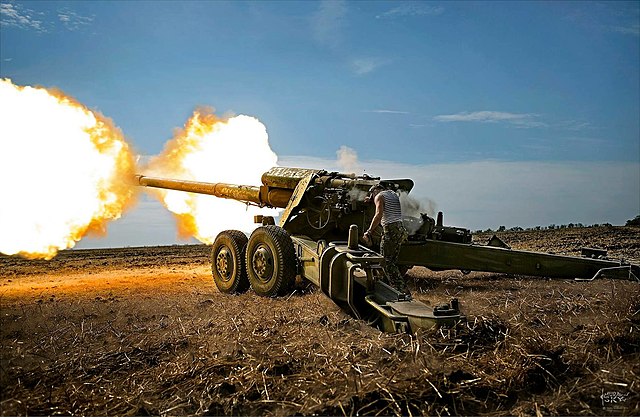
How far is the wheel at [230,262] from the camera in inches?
420

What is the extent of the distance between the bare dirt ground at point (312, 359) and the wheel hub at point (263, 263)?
2.00ft

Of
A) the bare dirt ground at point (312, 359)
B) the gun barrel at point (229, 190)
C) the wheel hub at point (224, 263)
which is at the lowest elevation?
the bare dirt ground at point (312, 359)

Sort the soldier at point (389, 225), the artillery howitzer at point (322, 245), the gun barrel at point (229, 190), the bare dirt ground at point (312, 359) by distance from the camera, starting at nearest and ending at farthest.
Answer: the bare dirt ground at point (312, 359) → the soldier at point (389, 225) → the artillery howitzer at point (322, 245) → the gun barrel at point (229, 190)

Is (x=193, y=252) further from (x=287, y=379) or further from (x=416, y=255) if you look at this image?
(x=287, y=379)

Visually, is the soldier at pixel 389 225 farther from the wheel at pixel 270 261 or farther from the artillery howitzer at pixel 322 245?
the wheel at pixel 270 261

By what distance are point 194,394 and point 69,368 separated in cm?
164

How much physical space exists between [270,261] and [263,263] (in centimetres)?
17

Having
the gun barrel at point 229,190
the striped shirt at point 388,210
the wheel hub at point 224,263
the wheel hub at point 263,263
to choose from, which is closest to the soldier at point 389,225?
the striped shirt at point 388,210

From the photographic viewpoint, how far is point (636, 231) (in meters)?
18.5

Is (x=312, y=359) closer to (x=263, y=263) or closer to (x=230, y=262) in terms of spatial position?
(x=263, y=263)

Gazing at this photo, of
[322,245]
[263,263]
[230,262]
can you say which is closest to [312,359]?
Result: [322,245]

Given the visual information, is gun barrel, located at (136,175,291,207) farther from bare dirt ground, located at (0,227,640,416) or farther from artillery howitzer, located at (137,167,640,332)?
bare dirt ground, located at (0,227,640,416)

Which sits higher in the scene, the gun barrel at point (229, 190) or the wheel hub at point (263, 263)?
the gun barrel at point (229, 190)

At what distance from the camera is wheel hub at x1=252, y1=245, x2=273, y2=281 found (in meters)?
9.72
